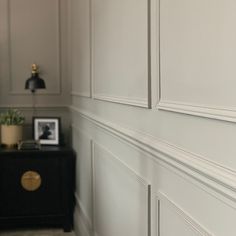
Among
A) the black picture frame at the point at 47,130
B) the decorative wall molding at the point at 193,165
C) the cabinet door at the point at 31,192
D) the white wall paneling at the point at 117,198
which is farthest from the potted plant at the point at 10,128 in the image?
the decorative wall molding at the point at 193,165

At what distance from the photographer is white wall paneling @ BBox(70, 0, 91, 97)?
2654 millimetres

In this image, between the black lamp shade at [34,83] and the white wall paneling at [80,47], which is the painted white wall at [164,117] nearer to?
the white wall paneling at [80,47]

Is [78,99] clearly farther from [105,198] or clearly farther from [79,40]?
[105,198]

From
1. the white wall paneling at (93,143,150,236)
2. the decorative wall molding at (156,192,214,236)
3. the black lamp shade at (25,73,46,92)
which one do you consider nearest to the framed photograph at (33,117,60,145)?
the black lamp shade at (25,73,46,92)

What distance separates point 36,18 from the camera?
3.54 m

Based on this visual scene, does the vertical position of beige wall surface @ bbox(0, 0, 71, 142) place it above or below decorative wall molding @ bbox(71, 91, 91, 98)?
above

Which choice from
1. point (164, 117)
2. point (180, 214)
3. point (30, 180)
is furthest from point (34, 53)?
point (180, 214)

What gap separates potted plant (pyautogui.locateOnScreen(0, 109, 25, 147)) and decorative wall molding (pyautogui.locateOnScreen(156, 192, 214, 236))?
7.08 ft

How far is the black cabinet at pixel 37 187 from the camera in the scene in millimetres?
3148

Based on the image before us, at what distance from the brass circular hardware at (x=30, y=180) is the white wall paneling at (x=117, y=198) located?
2.59 feet

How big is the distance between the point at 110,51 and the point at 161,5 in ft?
2.42

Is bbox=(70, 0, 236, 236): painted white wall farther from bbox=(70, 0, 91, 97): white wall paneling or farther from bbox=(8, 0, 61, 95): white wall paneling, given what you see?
bbox=(8, 0, 61, 95): white wall paneling

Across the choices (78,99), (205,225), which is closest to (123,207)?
(205,225)

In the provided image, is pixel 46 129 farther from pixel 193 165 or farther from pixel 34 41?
pixel 193 165
